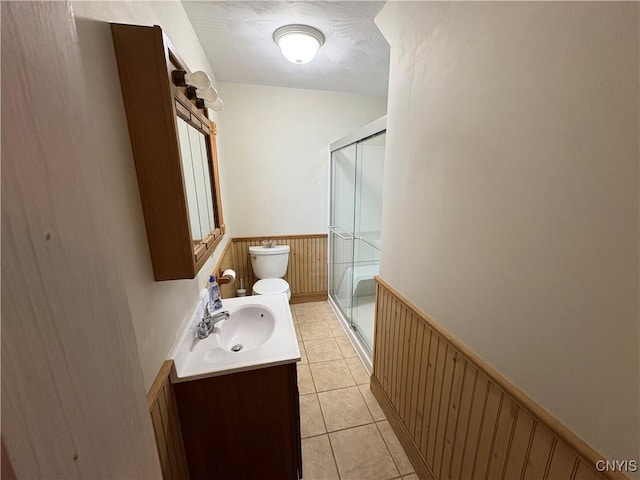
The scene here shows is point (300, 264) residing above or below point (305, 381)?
above

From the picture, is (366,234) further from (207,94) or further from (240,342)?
(207,94)

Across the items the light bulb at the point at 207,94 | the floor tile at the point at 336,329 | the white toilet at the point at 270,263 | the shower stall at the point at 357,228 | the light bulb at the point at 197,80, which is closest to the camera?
the light bulb at the point at 197,80

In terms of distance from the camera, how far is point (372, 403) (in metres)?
1.76

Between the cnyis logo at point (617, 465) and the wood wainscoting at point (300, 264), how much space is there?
256 cm

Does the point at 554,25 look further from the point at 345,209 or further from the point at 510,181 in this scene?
the point at 345,209

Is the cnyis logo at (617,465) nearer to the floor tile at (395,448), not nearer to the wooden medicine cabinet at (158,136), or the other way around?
the floor tile at (395,448)

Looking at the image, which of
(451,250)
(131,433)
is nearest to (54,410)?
(131,433)

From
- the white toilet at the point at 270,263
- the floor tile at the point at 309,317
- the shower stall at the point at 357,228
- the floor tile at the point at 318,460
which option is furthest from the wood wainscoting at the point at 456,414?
the white toilet at the point at 270,263

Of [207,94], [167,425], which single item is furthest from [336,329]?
[207,94]

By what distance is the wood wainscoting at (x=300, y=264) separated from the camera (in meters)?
2.84

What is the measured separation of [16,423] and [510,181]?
1027mm

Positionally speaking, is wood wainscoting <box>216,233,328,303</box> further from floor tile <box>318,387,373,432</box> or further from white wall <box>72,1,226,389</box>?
white wall <box>72,1,226,389</box>

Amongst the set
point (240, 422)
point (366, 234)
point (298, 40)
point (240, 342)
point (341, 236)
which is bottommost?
point (240, 422)

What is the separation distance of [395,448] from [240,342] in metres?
1.05
